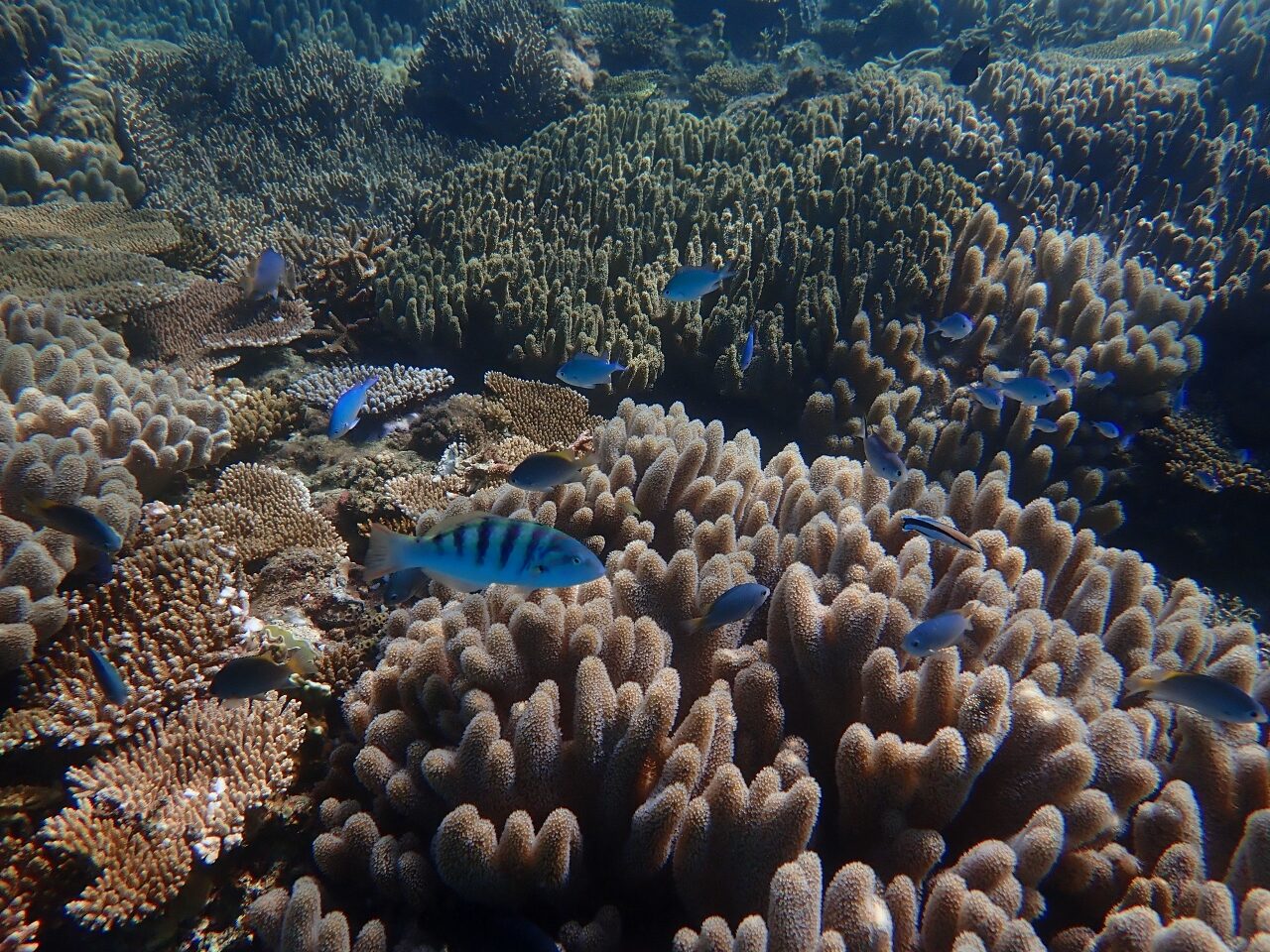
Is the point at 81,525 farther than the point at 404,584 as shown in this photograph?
No

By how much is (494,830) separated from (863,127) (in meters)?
9.75

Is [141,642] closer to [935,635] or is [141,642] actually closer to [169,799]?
[169,799]

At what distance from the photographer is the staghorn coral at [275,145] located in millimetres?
7543

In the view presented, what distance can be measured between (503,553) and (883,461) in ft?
7.45

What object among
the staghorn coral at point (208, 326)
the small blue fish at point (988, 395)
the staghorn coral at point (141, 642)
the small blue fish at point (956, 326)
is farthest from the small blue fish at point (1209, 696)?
the staghorn coral at point (208, 326)

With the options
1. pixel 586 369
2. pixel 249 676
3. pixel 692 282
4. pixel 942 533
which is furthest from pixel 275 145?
pixel 942 533

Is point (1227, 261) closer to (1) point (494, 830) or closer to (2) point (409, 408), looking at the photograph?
(2) point (409, 408)

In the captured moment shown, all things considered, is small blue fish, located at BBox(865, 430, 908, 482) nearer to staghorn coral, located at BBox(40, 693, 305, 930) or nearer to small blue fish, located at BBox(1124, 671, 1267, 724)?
small blue fish, located at BBox(1124, 671, 1267, 724)

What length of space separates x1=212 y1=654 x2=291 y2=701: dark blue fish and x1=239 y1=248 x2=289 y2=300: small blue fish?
3874 mm

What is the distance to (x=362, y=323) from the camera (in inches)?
226

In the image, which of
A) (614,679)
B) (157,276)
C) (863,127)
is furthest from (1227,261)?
(157,276)

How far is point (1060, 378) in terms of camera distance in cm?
489

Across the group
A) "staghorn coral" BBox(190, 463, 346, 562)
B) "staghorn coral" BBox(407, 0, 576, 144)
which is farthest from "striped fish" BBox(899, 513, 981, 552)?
"staghorn coral" BBox(407, 0, 576, 144)

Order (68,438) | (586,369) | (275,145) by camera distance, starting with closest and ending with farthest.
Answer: (68,438) → (586,369) → (275,145)
